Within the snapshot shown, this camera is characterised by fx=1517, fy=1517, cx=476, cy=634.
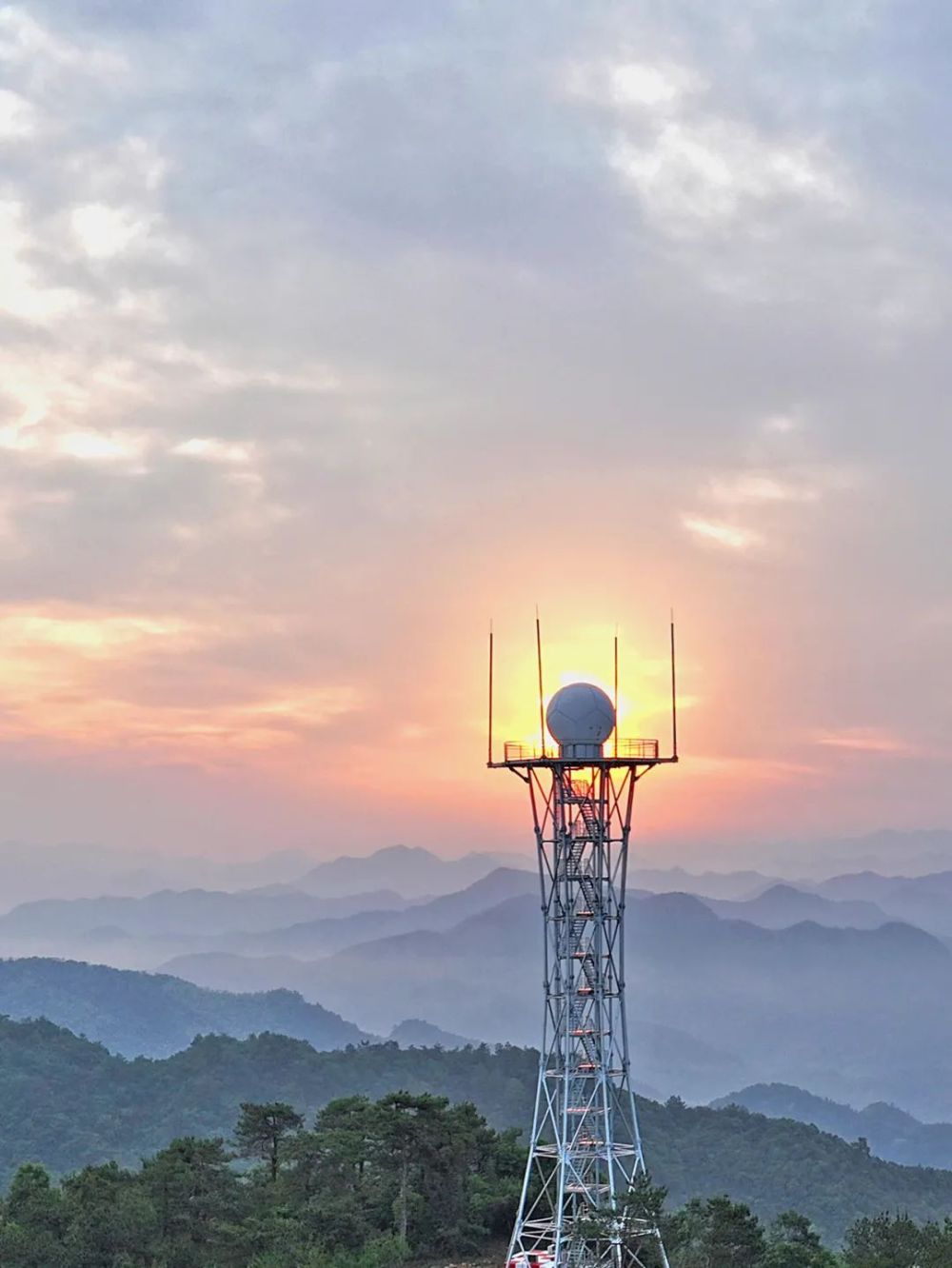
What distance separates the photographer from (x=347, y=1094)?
137m

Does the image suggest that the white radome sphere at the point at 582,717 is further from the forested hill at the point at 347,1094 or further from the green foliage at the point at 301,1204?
the forested hill at the point at 347,1094

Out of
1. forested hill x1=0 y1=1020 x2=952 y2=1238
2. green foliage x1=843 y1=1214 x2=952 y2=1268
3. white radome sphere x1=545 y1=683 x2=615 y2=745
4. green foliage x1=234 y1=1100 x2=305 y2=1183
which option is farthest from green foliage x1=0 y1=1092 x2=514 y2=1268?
forested hill x1=0 y1=1020 x2=952 y2=1238

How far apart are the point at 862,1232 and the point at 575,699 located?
18.4 m

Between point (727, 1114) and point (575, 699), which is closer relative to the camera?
point (575, 699)

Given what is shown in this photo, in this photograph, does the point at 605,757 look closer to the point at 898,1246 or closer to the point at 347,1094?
the point at 898,1246

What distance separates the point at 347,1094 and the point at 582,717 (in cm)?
10769

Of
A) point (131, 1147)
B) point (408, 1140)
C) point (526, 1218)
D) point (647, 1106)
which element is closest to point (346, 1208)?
point (408, 1140)

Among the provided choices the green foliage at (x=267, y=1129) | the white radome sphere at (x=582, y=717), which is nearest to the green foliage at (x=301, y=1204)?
the green foliage at (x=267, y=1129)

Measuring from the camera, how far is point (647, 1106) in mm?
130875

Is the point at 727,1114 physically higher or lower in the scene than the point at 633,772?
lower

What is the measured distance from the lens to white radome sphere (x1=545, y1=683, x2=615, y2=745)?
1479 inches

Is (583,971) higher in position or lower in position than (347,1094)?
higher

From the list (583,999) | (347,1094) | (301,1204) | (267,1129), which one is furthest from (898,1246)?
(347,1094)

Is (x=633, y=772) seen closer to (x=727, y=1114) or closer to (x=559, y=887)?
(x=559, y=887)
